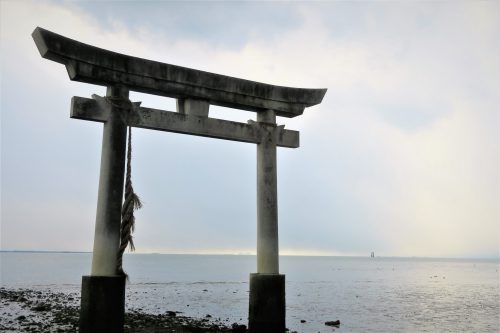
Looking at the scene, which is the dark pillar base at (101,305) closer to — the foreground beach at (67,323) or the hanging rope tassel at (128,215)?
the hanging rope tassel at (128,215)

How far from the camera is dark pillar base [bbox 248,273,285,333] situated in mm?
8258

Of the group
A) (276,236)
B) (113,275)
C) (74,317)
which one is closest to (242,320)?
(74,317)

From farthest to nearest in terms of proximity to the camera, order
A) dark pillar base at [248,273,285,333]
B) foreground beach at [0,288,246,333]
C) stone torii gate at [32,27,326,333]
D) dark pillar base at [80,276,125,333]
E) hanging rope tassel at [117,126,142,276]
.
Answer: foreground beach at [0,288,246,333] < dark pillar base at [248,273,285,333] < hanging rope tassel at [117,126,142,276] < stone torii gate at [32,27,326,333] < dark pillar base at [80,276,125,333]

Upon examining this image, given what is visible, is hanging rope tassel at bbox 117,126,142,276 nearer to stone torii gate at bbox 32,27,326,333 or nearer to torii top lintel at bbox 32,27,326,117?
stone torii gate at bbox 32,27,326,333

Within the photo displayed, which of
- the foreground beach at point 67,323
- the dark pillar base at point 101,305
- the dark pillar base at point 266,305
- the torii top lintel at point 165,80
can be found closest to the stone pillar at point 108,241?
the dark pillar base at point 101,305

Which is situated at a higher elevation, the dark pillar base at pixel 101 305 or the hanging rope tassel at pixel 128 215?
the hanging rope tassel at pixel 128 215

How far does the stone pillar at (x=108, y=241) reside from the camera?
7.07 m

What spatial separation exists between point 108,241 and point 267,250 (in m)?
2.92

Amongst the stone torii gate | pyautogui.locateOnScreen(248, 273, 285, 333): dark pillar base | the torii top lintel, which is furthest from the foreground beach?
the torii top lintel

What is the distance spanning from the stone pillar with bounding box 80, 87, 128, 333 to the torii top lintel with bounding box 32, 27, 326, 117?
0.34m

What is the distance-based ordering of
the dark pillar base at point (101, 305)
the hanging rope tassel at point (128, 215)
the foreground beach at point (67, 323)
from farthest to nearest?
the foreground beach at point (67, 323) → the hanging rope tassel at point (128, 215) → the dark pillar base at point (101, 305)

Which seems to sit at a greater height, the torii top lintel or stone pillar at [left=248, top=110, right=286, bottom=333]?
the torii top lintel

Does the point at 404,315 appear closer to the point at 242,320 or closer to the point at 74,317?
the point at 242,320

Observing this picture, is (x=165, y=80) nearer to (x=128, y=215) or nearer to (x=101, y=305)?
(x=128, y=215)
